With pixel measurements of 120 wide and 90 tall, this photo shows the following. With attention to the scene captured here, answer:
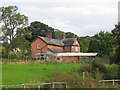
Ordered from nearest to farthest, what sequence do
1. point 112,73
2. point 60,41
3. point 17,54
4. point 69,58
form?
point 112,73 < point 17,54 < point 69,58 < point 60,41

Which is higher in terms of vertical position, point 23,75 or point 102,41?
point 102,41

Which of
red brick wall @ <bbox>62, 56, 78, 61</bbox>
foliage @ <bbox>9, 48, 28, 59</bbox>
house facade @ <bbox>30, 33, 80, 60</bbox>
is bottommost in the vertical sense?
red brick wall @ <bbox>62, 56, 78, 61</bbox>

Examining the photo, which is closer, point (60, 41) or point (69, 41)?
point (69, 41)

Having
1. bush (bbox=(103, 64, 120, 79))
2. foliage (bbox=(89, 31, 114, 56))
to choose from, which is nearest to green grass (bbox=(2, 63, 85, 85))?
bush (bbox=(103, 64, 120, 79))

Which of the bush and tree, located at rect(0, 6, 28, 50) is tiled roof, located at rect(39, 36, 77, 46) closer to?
tree, located at rect(0, 6, 28, 50)

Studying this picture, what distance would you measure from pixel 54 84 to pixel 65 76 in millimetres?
1888

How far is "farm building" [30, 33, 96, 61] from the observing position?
65.0 meters

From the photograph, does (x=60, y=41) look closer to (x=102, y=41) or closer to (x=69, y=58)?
(x=69, y=58)

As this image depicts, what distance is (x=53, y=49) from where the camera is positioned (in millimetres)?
69812

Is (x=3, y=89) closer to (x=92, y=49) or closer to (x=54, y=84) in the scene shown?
(x=54, y=84)

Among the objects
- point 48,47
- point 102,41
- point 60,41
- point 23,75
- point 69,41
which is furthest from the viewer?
point 60,41

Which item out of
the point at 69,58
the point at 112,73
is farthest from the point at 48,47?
the point at 112,73

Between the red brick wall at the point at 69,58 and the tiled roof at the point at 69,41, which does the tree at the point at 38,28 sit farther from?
the red brick wall at the point at 69,58

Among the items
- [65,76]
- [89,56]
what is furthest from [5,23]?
[65,76]
